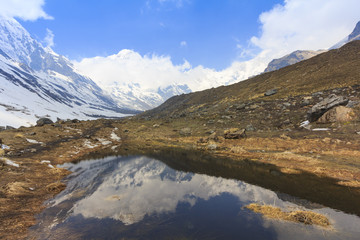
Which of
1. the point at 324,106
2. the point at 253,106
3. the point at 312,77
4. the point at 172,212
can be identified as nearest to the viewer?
the point at 172,212

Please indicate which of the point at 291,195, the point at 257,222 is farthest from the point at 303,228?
the point at 291,195

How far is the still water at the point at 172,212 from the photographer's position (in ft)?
42.3

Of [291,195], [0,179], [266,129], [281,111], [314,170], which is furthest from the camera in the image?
[281,111]

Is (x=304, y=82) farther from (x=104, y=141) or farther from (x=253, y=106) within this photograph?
(x=104, y=141)

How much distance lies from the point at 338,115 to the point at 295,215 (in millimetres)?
35702

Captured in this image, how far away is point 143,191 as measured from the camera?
21359mm

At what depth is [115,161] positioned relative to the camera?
1443 inches

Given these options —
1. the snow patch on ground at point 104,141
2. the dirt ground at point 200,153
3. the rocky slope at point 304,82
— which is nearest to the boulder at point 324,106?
the rocky slope at point 304,82

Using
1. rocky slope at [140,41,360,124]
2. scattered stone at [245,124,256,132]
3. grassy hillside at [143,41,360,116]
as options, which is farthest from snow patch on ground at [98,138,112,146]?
grassy hillside at [143,41,360,116]

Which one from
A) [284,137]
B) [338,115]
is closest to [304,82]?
[338,115]

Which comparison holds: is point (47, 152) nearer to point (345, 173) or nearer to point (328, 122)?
point (345, 173)

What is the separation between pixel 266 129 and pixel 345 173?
26899 mm

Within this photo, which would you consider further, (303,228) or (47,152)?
(47,152)

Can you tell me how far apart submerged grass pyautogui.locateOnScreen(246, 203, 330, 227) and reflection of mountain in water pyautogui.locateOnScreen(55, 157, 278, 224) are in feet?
5.94
